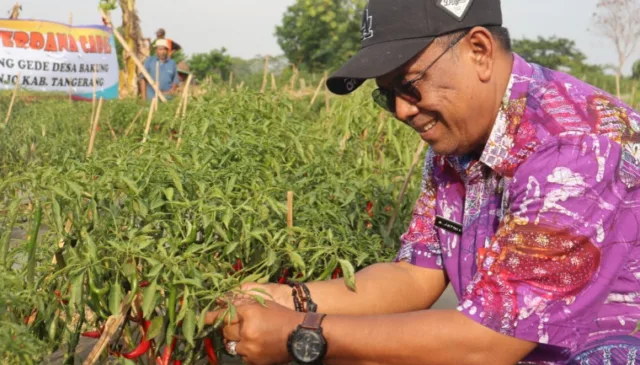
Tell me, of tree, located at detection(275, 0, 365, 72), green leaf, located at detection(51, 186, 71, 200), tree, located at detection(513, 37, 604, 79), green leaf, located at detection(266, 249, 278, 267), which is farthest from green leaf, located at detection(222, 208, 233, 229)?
tree, located at detection(513, 37, 604, 79)

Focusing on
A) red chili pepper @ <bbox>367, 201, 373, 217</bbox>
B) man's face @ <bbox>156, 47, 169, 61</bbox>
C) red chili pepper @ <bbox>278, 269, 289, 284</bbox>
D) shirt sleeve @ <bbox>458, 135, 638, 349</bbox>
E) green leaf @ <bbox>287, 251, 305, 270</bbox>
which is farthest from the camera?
man's face @ <bbox>156, 47, 169, 61</bbox>

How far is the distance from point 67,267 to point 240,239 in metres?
0.45

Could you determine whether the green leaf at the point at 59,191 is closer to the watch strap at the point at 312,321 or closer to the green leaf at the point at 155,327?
the green leaf at the point at 155,327

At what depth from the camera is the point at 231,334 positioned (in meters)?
→ 2.01

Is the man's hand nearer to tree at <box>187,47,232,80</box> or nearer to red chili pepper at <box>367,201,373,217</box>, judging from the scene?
red chili pepper at <box>367,201,373,217</box>

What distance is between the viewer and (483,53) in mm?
1834

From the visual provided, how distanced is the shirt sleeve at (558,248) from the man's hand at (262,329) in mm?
404

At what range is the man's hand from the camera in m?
1.94

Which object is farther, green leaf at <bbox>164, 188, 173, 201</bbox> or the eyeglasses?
green leaf at <bbox>164, 188, 173, 201</bbox>

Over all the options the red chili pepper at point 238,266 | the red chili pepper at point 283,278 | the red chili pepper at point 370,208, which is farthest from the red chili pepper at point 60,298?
the red chili pepper at point 370,208

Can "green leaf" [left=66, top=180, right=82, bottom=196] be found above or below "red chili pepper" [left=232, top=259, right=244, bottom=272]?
above

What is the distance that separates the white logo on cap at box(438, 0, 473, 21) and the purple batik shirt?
0.20 meters

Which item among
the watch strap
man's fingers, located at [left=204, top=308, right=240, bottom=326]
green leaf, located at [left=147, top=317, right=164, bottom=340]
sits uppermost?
the watch strap

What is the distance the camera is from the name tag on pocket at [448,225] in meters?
2.21
